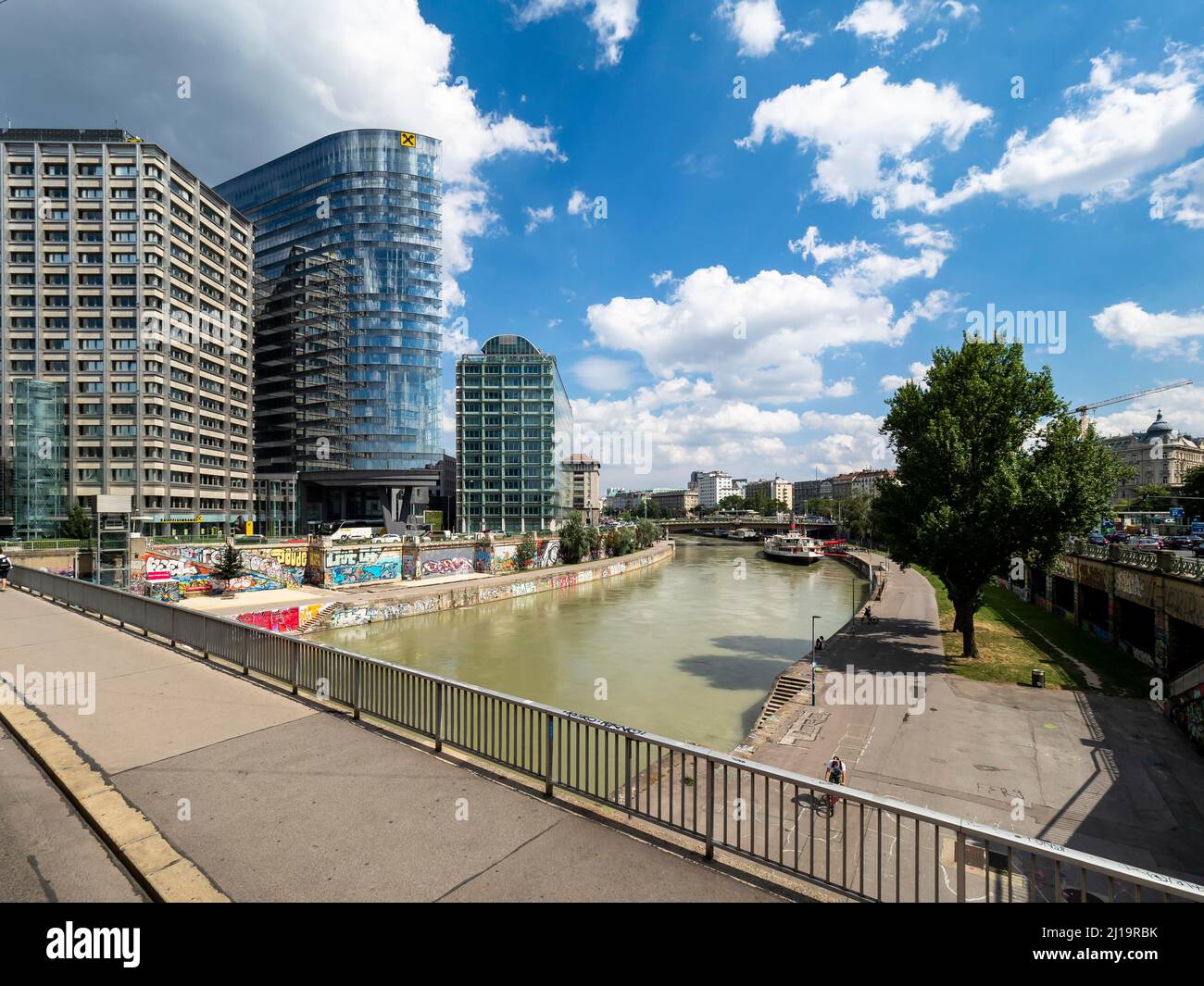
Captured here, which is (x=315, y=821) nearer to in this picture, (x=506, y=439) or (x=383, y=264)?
(x=506, y=439)

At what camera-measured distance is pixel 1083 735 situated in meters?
14.6

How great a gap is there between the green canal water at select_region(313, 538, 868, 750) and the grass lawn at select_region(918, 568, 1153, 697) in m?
7.02

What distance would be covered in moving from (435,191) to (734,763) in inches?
4231

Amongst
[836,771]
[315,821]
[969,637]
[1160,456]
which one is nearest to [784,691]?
[836,771]

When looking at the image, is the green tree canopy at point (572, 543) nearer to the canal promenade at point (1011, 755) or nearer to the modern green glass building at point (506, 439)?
the modern green glass building at point (506, 439)

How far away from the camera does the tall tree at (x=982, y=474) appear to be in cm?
2005

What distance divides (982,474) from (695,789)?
73.8 feet

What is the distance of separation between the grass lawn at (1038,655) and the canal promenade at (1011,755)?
126 centimetres

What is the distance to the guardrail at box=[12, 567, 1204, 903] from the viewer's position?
353 cm

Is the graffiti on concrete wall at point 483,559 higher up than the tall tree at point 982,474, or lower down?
lower down

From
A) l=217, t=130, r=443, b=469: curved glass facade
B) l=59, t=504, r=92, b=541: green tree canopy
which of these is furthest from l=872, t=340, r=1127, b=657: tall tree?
l=217, t=130, r=443, b=469: curved glass facade

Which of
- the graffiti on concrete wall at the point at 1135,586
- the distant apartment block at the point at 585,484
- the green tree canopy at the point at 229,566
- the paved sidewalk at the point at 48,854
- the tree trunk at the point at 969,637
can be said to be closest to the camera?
the paved sidewalk at the point at 48,854

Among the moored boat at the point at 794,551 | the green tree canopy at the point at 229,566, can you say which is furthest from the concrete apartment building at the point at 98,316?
the moored boat at the point at 794,551

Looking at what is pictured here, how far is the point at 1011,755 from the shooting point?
13.4 meters
